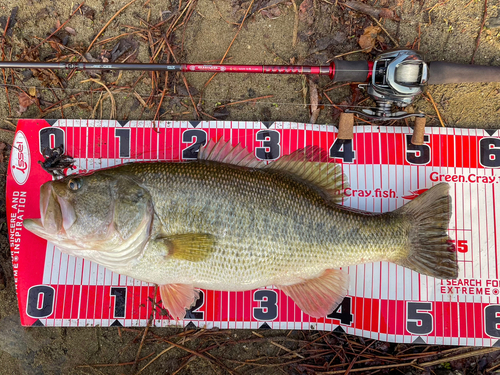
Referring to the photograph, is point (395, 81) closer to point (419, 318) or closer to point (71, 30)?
point (419, 318)

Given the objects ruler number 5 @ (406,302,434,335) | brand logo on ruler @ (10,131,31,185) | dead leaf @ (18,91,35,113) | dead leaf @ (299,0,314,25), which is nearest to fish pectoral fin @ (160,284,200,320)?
brand logo on ruler @ (10,131,31,185)

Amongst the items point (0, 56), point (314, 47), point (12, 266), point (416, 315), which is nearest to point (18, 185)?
point (12, 266)

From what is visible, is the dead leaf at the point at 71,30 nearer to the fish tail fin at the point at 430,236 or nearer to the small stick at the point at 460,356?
the fish tail fin at the point at 430,236

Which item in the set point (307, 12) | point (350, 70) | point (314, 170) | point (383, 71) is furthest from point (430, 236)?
point (307, 12)

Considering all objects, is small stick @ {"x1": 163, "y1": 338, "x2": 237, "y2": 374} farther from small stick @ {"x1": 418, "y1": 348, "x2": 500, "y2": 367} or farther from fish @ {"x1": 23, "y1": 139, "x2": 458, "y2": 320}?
small stick @ {"x1": 418, "y1": 348, "x2": 500, "y2": 367}

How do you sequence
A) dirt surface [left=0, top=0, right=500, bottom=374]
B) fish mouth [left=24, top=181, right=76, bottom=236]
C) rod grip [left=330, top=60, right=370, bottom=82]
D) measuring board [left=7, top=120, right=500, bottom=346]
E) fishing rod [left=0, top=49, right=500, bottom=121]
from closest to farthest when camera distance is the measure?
fish mouth [left=24, top=181, right=76, bottom=236], fishing rod [left=0, top=49, right=500, bottom=121], rod grip [left=330, top=60, right=370, bottom=82], measuring board [left=7, top=120, right=500, bottom=346], dirt surface [left=0, top=0, right=500, bottom=374]

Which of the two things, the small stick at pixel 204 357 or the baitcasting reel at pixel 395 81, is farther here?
the small stick at pixel 204 357

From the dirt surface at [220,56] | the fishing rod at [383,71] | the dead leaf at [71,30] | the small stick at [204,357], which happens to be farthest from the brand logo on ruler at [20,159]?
the small stick at [204,357]
